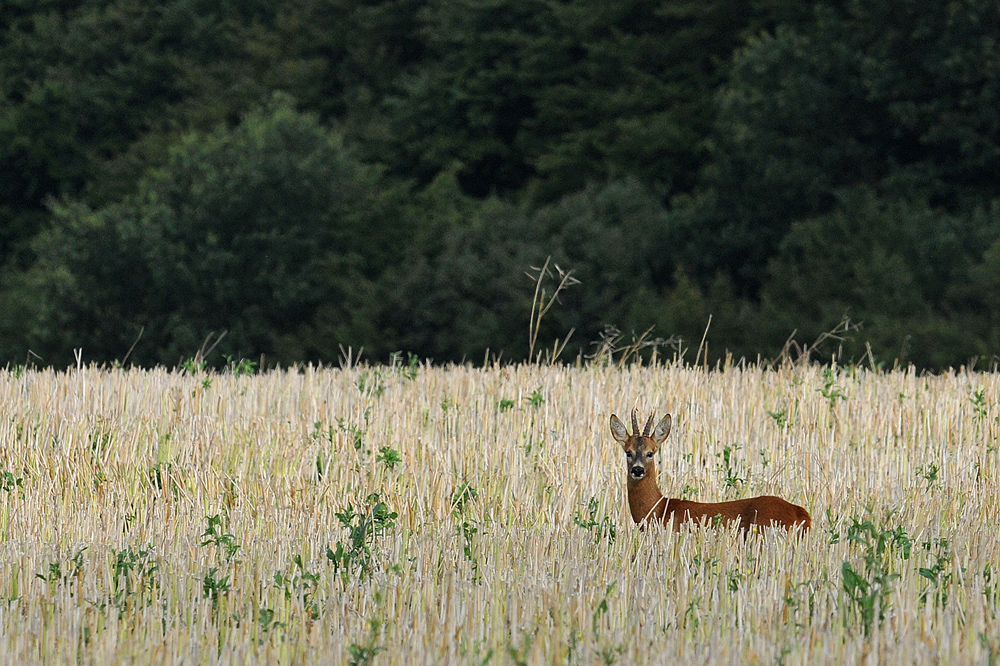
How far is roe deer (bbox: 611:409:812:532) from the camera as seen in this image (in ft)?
19.6

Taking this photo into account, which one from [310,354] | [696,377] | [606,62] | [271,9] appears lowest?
[696,377]

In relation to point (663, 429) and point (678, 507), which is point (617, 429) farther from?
point (678, 507)

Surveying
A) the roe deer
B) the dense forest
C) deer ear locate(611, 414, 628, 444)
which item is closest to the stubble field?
the roe deer

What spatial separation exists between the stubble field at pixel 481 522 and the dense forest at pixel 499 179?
15.7 m

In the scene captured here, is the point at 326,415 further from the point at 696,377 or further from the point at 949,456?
the point at 949,456

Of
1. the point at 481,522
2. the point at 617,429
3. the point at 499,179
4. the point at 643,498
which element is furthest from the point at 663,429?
the point at 499,179

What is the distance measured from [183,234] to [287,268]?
268 centimetres

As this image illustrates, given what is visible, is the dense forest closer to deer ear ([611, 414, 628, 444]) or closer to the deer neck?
deer ear ([611, 414, 628, 444])

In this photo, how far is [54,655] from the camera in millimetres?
4480

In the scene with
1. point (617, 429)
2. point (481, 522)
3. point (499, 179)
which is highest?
point (499, 179)

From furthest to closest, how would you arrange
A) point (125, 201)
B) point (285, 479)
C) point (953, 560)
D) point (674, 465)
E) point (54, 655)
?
point (125, 201) → point (674, 465) → point (285, 479) → point (953, 560) → point (54, 655)

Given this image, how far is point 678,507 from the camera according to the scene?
616cm

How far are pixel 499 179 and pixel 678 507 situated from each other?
34.0 m

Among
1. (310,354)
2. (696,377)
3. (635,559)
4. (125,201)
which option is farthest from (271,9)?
(635,559)
